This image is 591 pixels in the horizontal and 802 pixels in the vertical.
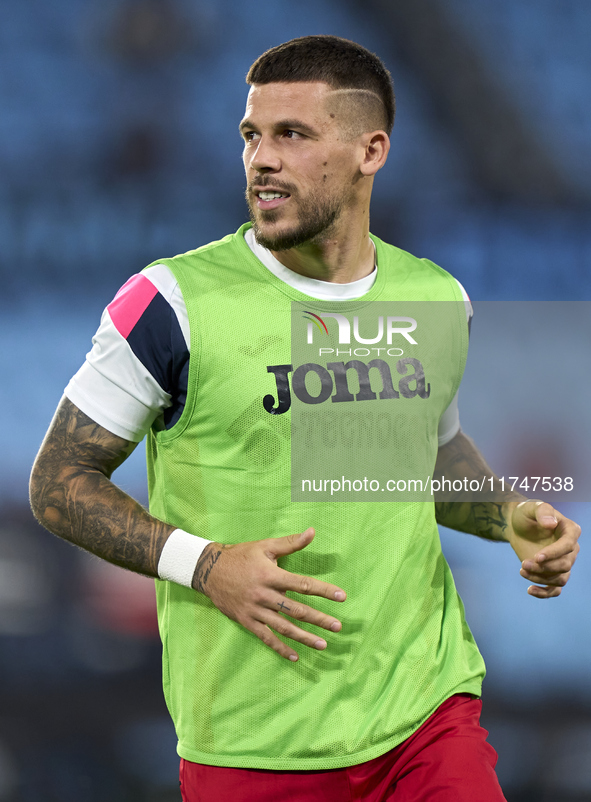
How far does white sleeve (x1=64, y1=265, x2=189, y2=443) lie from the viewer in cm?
131

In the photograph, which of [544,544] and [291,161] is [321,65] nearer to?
[291,161]

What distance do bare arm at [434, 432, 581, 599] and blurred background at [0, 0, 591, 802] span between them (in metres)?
0.82

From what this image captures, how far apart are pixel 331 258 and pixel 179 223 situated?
112 cm

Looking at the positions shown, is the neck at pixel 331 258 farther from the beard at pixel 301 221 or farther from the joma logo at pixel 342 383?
the joma logo at pixel 342 383

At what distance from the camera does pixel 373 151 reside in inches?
61.4

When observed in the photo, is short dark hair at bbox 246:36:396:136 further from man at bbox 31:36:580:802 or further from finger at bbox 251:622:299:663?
finger at bbox 251:622:299:663

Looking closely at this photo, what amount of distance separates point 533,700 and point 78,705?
133cm

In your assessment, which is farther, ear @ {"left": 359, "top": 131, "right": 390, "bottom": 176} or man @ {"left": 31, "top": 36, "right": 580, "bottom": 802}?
ear @ {"left": 359, "top": 131, "right": 390, "bottom": 176}

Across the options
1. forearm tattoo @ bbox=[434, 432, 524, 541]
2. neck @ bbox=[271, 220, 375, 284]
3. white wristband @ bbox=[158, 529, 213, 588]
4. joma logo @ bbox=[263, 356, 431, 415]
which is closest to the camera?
white wristband @ bbox=[158, 529, 213, 588]

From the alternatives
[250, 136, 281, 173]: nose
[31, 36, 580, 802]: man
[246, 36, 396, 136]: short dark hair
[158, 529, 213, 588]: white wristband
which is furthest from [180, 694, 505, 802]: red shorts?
[246, 36, 396, 136]: short dark hair

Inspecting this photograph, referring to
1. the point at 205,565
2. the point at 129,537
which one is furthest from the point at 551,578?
the point at 129,537

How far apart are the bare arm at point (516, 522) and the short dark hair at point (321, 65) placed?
72 cm

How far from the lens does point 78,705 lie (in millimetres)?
2416

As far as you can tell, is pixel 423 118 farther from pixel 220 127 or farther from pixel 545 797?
pixel 545 797
